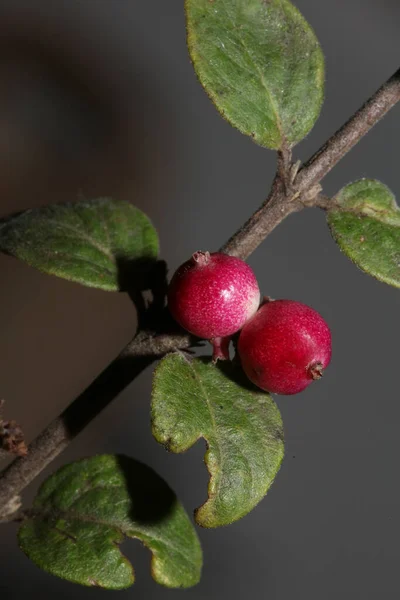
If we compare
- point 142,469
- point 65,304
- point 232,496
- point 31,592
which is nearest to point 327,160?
point 232,496

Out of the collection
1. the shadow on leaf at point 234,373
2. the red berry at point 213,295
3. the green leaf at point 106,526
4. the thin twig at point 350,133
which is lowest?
the green leaf at point 106,526

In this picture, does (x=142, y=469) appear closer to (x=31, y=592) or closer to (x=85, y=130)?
(x=31, y=592)

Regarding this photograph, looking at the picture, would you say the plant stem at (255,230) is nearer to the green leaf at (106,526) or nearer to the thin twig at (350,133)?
the thin twig at (350,133)

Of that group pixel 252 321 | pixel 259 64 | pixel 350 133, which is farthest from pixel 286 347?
pixel 259 64

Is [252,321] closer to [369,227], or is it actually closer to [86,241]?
[369,227]

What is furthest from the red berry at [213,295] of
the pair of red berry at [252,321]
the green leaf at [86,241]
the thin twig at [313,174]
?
the green leaf at [86,241]

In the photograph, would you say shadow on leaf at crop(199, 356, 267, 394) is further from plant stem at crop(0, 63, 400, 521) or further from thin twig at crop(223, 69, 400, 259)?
thin twig at crop(223, 69, 400, 259)
